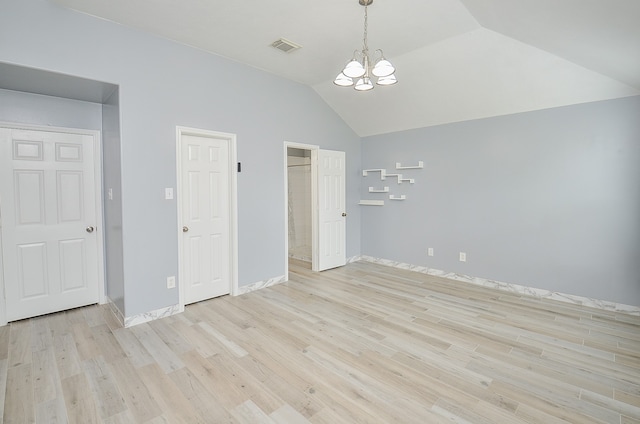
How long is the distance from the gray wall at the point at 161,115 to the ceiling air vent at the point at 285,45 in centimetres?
69

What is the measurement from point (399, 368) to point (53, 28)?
4.06 metres

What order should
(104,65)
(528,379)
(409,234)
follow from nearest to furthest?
(528,379)
(104,65)
(409,234)

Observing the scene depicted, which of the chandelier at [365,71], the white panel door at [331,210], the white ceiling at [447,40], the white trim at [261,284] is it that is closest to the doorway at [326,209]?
the white panel door at [331,210]

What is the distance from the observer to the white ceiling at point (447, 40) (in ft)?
8.17

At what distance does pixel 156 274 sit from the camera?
10.8 ft

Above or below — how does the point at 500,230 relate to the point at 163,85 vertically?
below

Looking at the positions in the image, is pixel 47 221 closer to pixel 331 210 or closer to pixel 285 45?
pixel 285 45

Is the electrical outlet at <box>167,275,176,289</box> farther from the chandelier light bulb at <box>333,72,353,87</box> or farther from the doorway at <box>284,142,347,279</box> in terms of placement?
the chandelier light bulb at <box>333,72,353,87</box>

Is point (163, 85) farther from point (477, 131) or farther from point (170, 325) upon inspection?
point (477, 131)

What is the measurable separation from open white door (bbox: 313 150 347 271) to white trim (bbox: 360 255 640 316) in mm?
950

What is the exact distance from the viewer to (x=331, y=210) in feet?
17.3

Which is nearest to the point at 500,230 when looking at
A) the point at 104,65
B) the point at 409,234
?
the point at 409,234

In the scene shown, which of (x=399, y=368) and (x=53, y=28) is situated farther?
(x=53, y=28)

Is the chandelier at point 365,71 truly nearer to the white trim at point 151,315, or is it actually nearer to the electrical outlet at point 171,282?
the electrical outlet at point 171,282
